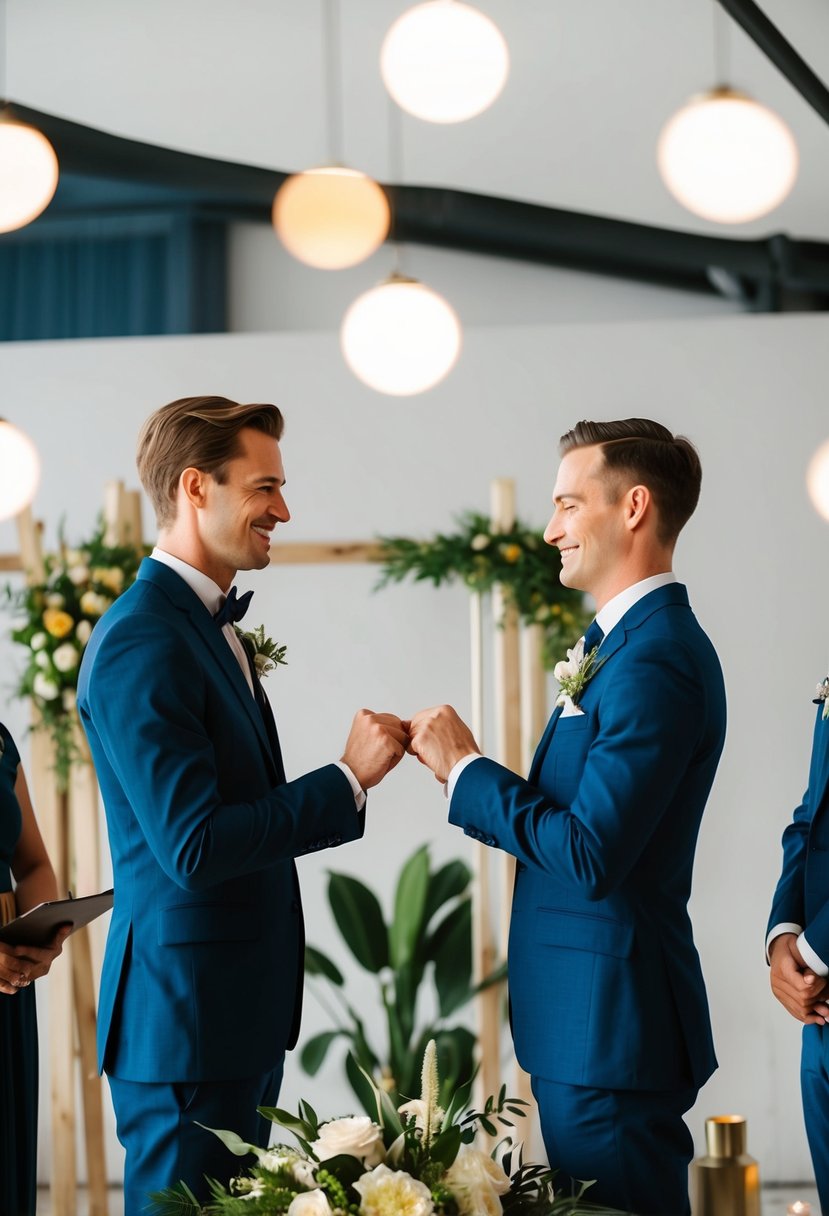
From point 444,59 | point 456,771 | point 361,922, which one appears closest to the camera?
point 456,771

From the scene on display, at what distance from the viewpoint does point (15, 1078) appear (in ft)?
7.84

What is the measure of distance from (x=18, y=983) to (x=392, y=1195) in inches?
44.1

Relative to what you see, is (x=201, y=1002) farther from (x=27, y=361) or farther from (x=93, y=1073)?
(x=27, y=361)

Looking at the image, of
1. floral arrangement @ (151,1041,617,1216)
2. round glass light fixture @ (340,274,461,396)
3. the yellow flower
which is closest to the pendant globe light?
round glass light fixture @ (340,274,461,396)

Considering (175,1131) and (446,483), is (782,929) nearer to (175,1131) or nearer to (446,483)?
(175,1131)

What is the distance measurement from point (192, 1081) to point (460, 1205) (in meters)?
0.64

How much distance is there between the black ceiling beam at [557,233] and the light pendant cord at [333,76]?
414mm

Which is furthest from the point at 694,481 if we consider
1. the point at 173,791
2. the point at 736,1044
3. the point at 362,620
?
the point at 736,1044

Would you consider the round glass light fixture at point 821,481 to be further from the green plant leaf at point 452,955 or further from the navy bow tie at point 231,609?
the navy bow tie at point 231,609

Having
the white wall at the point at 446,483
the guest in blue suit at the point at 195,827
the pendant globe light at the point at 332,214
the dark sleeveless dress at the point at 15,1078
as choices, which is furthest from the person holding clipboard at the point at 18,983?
the white wall at the point at 446,483

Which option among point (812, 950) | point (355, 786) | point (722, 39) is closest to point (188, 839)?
point (355, 786)

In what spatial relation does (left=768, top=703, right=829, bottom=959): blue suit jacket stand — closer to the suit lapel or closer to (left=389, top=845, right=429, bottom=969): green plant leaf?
the suit lapel

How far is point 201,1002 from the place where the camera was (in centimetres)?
191

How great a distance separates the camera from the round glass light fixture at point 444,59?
2.60 m
